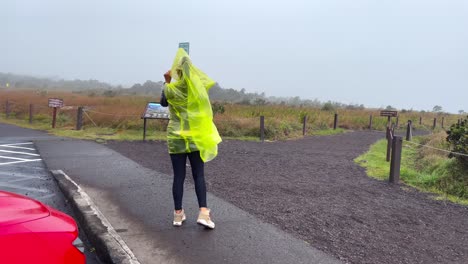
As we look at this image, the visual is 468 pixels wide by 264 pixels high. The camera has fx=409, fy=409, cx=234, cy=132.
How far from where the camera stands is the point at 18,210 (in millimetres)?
2453

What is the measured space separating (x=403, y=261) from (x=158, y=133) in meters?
12.6

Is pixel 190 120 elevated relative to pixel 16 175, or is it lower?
elevated

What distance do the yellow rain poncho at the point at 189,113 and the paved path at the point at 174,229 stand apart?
83cm

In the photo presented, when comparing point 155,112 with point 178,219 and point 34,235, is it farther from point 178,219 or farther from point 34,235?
point 34,235

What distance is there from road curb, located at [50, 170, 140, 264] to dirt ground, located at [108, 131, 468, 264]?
172 cm

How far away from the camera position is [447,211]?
5609 millimetres

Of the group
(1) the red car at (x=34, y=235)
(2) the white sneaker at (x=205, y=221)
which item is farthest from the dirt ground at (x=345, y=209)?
(1) the red car at (x=34, y=235)

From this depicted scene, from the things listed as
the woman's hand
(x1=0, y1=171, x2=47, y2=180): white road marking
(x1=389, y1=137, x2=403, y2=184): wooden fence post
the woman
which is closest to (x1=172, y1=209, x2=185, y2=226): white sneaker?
the woman

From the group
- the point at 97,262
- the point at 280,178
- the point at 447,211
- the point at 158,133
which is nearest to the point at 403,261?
the point at 447,211

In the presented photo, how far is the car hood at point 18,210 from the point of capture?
2.28m

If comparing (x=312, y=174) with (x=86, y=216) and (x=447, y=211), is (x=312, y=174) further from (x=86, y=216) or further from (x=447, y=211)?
(x=86, y=216)

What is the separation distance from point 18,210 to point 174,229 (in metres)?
2.07

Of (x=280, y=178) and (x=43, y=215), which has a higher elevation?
(x=43, y=215)

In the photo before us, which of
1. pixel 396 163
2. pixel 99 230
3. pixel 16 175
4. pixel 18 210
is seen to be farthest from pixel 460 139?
pixel 16 175
